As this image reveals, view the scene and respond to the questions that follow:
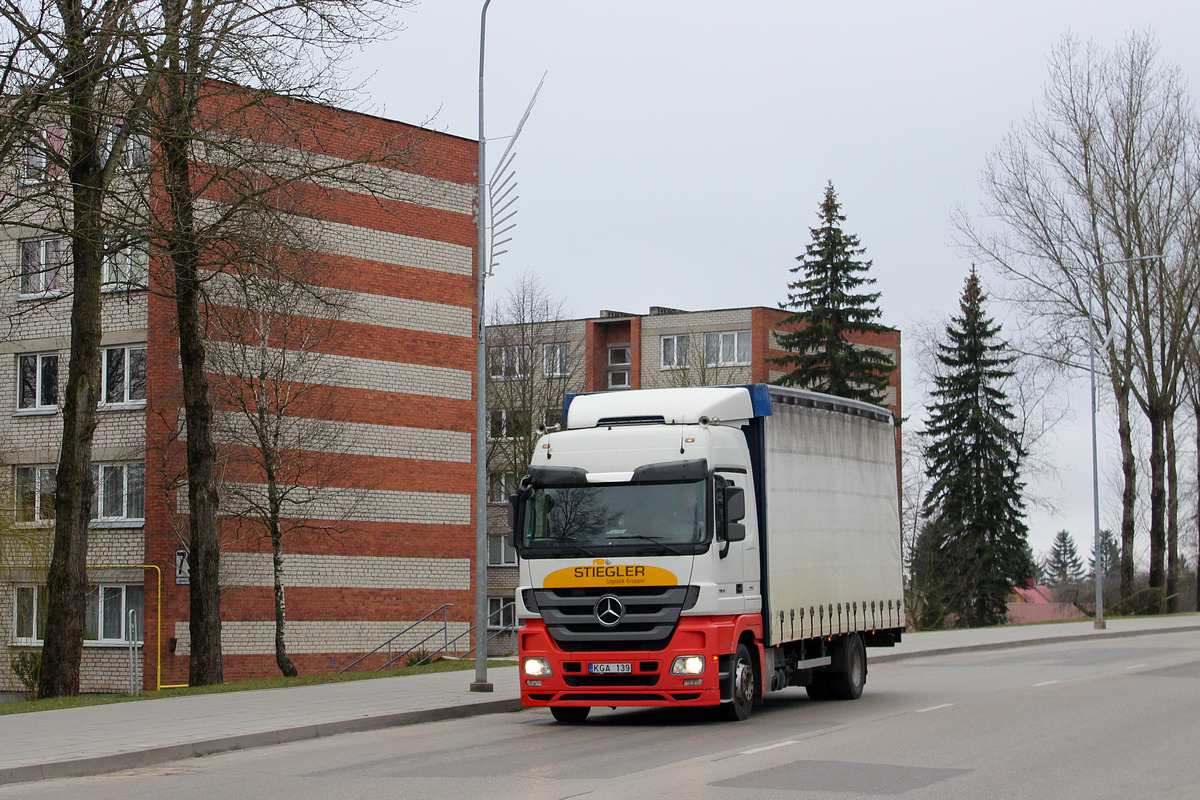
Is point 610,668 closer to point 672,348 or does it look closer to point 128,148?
point 128,148

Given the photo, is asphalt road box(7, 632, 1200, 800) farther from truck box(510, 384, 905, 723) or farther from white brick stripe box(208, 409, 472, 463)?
white brick stripe box(208, 409, 472, 463)

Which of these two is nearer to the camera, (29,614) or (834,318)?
(29,614)

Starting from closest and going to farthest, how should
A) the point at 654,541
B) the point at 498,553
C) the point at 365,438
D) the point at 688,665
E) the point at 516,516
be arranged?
1. the point at 688,665
2. the point at 654,541
3. the point at 516,516
4. the point at 365,438
5. the point at 498,553

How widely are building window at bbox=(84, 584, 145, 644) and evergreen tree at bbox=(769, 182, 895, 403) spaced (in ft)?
94.5

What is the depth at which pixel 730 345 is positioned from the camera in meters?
72.2

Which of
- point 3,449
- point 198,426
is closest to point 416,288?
point 3,449

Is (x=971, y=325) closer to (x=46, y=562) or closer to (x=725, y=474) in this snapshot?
(x=46, y=562)

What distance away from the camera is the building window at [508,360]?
60.3m

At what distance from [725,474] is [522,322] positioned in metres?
47.3

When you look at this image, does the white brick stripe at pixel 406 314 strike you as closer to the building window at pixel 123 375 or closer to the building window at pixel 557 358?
the building window at pixel 123 375

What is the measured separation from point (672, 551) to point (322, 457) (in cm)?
2271

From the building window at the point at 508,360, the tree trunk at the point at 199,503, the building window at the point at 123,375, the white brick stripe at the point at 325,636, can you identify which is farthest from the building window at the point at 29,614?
the building window at the point at 508,360

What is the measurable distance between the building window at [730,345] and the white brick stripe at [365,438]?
32.8 meters

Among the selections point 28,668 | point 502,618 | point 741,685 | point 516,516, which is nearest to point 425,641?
point 28,668
